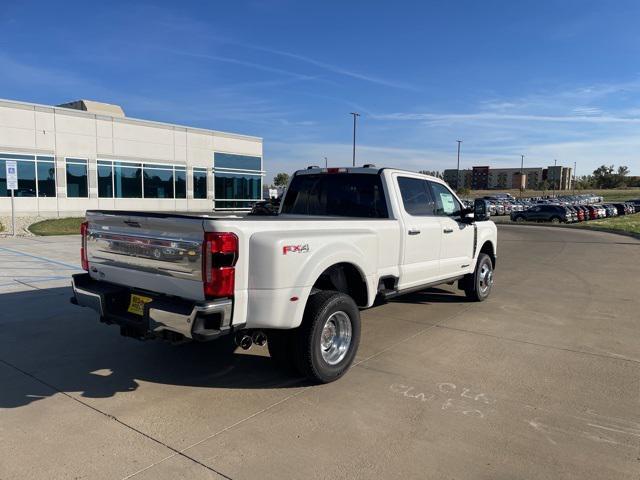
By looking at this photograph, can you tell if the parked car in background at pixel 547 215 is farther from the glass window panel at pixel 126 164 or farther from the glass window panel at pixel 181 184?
the glass window panel at pixel 126 164

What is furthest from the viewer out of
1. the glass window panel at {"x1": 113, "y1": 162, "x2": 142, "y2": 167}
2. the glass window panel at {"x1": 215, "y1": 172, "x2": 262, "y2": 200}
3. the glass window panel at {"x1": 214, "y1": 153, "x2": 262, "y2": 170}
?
the glass window panel at {"x1": 215, "y1": 172, "x2": 262, "y2": 200}

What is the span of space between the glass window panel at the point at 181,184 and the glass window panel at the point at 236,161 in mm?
3008

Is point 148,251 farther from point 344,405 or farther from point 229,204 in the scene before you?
point 229,204

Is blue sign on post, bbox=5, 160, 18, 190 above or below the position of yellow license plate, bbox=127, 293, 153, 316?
above

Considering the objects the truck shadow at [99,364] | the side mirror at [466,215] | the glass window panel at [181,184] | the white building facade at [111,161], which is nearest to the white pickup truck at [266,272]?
the truck shadow at [99,364]

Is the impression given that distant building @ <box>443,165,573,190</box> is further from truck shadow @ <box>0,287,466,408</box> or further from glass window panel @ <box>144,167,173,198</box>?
truck shadow @ <box>0,287,466,408</box>

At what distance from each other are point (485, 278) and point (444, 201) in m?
1.98

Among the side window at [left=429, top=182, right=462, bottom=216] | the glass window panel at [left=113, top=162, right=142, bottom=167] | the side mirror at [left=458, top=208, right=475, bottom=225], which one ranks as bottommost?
the side mirror at [left=458, top=208, right=475, bottom=225]

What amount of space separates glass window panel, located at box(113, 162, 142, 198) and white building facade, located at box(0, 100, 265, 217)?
0.18 feet

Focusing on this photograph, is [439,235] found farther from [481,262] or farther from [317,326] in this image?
[317,326]

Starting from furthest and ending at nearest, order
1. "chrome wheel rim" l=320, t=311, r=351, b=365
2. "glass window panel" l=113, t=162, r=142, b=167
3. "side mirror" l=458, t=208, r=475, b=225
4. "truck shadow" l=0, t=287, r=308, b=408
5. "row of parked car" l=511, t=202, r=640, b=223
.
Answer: "row of parked car" l=511, t=202, r=640, b=223 → "glass window panel" l=113, t=162, r=142, b=167 → "side mirror" l=458, t=208, r=475, b=225 → "chrome wheel rim" l=320, t=311, r=351, b=365 → "truck shadow" l=0, t=287, r=308, b=408

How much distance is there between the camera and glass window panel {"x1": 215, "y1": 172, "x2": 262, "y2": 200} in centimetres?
3706

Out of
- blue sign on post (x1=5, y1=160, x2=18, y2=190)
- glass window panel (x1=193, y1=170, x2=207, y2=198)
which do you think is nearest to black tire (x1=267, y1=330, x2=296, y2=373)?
blue sign on post (x1=5, y1=160, x2=18, y2=190)

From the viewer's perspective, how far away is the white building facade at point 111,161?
25688 mm
